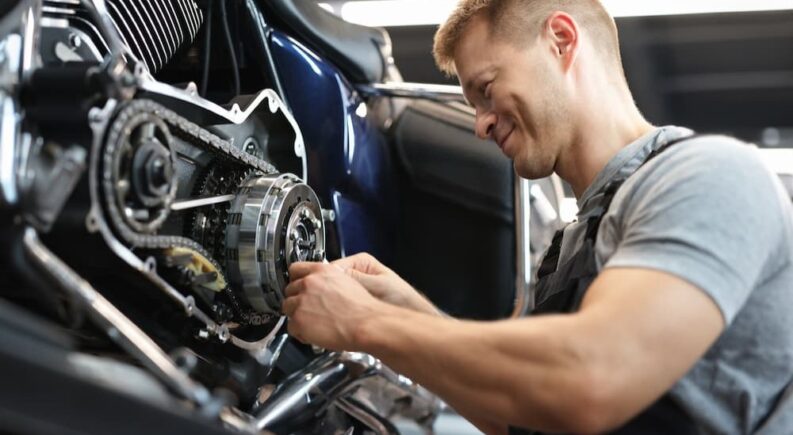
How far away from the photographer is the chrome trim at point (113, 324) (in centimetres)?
79

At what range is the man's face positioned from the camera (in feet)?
3.76

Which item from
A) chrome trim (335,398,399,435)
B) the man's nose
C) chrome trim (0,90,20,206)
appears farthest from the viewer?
chrome trim (335,398,399,435)

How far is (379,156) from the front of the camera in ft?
5.32

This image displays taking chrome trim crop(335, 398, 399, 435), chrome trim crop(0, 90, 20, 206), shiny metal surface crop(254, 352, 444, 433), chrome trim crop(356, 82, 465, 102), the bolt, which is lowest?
chrome trim crop(335, 398, 399, 435)

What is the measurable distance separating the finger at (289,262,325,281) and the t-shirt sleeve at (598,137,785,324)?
1.14 feet

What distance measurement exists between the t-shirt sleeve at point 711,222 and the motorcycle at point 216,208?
17.2 inches

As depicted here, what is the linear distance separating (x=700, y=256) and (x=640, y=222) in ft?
0.27

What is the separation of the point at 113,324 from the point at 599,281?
46 cm

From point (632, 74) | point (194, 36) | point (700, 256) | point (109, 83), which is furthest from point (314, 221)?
point (632, 74)

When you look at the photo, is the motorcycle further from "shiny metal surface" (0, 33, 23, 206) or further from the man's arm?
the man's arm

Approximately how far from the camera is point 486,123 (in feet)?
3.98

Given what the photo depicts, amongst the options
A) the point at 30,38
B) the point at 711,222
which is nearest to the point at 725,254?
the point at 711,222

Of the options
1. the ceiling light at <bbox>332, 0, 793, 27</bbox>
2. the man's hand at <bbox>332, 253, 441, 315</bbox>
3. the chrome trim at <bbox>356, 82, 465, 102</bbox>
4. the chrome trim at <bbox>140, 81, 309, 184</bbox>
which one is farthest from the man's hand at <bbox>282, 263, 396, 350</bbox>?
the ceiling light at <bbox>332, 0, 793, 27</bbox>

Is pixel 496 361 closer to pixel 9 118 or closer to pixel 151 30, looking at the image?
pixel 9 118
